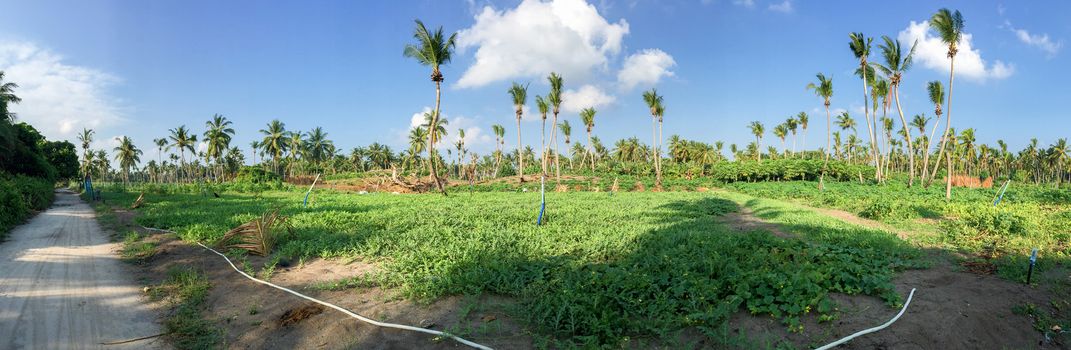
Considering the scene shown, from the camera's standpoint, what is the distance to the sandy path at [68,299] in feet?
14.5

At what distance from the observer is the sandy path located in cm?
441

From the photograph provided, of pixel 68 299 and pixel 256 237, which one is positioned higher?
pixel 256 237

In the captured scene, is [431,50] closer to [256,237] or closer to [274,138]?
[256,237]

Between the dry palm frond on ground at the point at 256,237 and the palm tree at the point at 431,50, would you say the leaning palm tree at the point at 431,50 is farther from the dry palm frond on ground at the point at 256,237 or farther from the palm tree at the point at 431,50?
the dry palm frond on ground at the point at 256,237

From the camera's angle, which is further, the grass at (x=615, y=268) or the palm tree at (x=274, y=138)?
the palm tree at (x=274, y=138)

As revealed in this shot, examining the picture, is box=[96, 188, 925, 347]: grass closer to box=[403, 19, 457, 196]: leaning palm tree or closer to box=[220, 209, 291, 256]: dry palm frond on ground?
box=[220, 209, 291, 256]: dry palm frond on ground

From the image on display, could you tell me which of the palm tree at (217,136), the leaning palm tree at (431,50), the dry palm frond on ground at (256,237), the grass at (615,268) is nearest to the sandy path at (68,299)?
the dry palm frond on ground at (256,237)

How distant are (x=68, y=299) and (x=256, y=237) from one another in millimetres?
2856

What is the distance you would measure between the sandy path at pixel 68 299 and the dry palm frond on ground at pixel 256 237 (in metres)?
1.61

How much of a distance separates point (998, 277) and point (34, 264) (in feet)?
46.9

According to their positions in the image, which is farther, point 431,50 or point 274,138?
point 274,138

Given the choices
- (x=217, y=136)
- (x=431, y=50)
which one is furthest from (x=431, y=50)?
(x=217, y=136)

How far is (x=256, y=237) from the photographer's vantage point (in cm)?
825

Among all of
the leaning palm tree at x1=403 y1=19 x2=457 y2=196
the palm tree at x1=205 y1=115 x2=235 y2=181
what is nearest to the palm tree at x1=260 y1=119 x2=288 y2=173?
the palm tree at x1=205 y1=115 x2=235 y2=181
